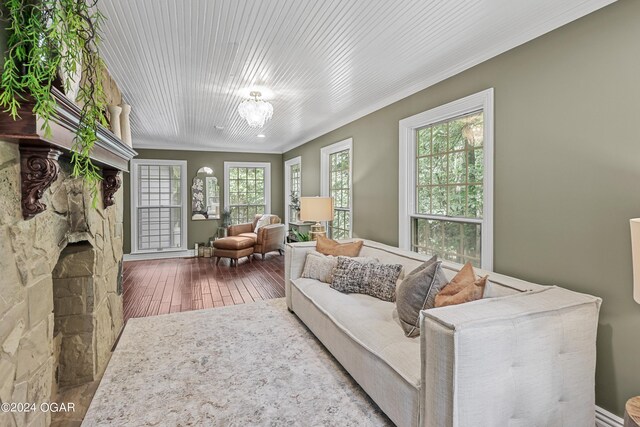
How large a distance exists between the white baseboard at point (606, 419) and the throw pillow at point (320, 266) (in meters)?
1.84

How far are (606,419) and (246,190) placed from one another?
22.8 ft

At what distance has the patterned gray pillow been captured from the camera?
2756mm

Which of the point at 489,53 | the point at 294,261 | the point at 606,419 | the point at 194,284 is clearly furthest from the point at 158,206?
the point at 606,419

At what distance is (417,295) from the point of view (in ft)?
6.71

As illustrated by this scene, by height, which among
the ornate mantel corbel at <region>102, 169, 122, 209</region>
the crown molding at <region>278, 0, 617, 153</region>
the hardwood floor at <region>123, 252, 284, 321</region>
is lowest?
the hardwood floor at <region>123, 252, 284, 321</region>

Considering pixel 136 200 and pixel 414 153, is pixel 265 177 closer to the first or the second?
pixel 136 200

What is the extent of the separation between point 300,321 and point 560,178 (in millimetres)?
2530

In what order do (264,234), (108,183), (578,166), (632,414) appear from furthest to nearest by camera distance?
(264,234)
(108,183)
(578,166)
(632,414)

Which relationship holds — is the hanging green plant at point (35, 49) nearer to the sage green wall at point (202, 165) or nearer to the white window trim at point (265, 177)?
the sage green wall at point (202, 165)

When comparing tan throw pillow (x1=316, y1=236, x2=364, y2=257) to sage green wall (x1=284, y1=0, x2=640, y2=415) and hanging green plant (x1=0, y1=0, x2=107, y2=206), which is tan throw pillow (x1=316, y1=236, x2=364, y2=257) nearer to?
sage green wall (x1=284, y1=0, x2=640, y2=415)

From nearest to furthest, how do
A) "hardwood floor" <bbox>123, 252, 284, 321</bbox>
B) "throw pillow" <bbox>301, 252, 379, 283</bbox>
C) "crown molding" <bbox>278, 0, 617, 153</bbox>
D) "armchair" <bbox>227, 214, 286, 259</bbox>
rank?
1. "crown molding" <bbox>278, 0, 617, 153</bbox>
2. "throw pillow" <bbox>301, 252, 379, 283</bbox>
3. "hardwood floor" <bbox>123, 252, 284, 321</bbox>
4. "armchair" <bbox>227, 214, 286, 259</bbox>

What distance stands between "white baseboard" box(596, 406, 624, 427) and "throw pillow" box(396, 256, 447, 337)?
3.52ft

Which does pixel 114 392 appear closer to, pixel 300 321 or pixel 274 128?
pixel 300 321

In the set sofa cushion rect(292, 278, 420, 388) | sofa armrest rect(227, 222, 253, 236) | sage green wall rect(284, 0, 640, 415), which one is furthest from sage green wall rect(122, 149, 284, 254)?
sage green wall rect(284, 0, 640, 415)
